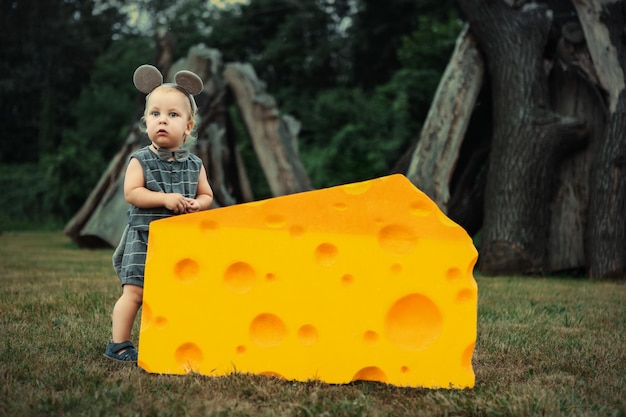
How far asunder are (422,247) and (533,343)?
1136mm

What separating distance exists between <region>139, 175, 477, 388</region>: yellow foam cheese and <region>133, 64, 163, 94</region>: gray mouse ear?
69 centimetres

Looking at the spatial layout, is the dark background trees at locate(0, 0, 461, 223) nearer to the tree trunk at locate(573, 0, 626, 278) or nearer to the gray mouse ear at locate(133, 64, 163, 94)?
the tree trunk at locate(573, 0, 626, 278)

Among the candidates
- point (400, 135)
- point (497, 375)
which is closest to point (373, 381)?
point (497, 375)

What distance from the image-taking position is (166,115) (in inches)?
110

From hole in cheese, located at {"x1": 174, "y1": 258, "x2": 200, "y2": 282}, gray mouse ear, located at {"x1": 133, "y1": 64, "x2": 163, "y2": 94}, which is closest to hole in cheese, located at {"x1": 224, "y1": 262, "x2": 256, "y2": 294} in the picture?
hole in cheese, located at {"x1": 174, "y1": 258, "x2": 200, "y2": 282}

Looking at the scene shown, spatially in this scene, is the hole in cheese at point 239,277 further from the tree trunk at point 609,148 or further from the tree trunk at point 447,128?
the tree trunk at point 609,148

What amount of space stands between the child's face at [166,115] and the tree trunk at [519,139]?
4.45 meters

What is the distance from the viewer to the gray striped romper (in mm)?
2771

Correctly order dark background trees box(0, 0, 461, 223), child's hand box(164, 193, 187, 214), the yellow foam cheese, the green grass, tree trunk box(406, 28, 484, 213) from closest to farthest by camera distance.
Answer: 1. the green grass
2. the yellow foam cheese
3. child's hand box(164, 193, 187, 214)
4. tree trunk box(406, 28, 484, 213)
5. dark background trees box(0, 0, 461, 223)

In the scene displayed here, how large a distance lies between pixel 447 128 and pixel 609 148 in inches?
66.2

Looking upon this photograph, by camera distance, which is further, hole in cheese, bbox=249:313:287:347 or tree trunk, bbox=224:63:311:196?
tree trunk, bbox=224:63:311:196

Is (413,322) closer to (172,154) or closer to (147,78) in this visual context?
(172,154)

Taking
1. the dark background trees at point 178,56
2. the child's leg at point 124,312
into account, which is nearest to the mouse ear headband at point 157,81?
the child's leg at point 124,312

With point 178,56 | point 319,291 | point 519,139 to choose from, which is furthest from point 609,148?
point 178,56
